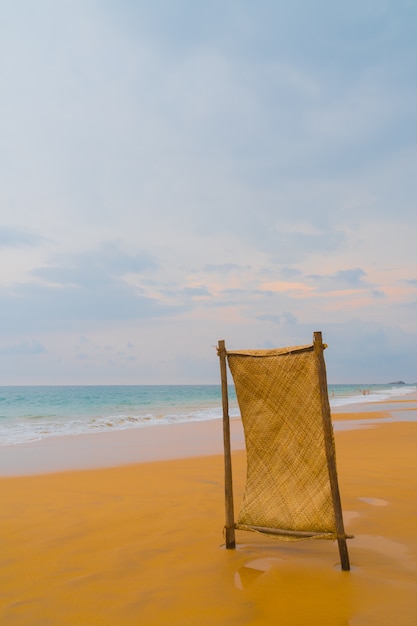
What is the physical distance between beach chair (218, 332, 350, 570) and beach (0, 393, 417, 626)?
0.36m

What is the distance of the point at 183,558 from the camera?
4922 millimetres

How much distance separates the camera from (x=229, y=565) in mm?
4699

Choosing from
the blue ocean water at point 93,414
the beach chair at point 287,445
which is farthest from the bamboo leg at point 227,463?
the blue ocean water at point 93,414

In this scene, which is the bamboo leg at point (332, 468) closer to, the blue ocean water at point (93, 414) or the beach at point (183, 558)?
the beach at point (183, 558)

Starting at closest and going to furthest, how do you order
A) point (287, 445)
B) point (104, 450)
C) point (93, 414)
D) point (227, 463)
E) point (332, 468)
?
point (332, 468)
point (287, 445)
point (227, 463)
point (104, 450)
point (93, 414)

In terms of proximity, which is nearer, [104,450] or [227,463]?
[227,463]

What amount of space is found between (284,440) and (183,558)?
59.6 inches

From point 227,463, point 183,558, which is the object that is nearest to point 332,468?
point 227,463

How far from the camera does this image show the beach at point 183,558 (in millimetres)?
3816

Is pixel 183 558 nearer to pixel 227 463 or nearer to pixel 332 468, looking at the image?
pixel 227 463

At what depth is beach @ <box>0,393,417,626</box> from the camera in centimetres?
382

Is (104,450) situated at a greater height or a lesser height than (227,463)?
lesser

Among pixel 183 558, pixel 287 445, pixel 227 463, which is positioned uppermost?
pixel 287 445

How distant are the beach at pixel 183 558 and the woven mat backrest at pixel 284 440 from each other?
16.8 inches
